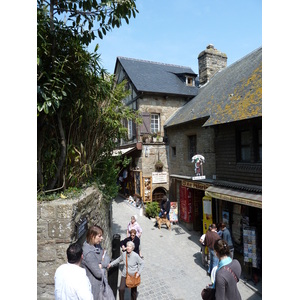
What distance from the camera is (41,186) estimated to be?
11.6ft

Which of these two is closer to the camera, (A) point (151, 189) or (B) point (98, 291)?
(B) point (98, 291)

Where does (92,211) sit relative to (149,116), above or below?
below

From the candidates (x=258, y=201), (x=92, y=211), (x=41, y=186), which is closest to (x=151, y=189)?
(x=258, y=201)

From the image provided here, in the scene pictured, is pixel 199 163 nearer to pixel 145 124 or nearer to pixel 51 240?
pixel 145 124

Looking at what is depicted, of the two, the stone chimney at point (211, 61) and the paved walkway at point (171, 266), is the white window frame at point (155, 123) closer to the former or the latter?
the stone chimney at point (211, 61)

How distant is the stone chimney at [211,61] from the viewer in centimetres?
1439

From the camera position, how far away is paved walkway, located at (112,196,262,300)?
5293 mm

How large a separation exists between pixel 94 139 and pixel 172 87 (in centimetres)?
1069

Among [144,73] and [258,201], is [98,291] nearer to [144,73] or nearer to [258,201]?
[258,201]

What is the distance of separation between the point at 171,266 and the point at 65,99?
19.6 feet

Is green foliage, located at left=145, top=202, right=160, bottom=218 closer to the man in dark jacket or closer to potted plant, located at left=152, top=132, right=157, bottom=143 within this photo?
the man in dark jacket

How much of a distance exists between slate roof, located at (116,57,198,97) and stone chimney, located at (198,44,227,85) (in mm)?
916

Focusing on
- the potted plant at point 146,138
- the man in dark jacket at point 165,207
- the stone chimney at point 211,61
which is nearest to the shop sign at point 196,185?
the man in dark jacket at point 165,207

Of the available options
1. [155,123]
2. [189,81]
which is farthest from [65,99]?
[189,81]
